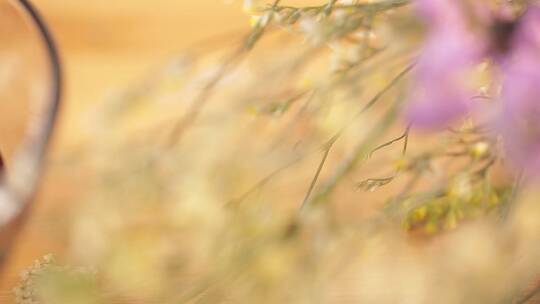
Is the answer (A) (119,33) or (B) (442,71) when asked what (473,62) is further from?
(A) (119,33)

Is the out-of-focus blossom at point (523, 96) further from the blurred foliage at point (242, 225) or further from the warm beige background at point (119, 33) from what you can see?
the warm beige background at point (119, 33)

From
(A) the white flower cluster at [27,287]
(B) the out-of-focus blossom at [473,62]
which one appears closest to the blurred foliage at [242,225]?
(B) the out-of-focus blossom at [473,62]

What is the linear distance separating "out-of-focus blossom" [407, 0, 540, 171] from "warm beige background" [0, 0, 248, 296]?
0.30 meters

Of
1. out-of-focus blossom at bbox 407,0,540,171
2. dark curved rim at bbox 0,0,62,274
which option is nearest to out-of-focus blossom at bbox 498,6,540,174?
out-of-focus blossom at bbox 407,0,540,171

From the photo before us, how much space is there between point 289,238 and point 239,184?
0.04ft

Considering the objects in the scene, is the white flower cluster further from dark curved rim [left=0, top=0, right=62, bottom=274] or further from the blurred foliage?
the blurred foliage

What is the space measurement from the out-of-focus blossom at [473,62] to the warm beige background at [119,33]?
0.99 feet

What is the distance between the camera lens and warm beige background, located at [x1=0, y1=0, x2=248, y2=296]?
400 millimetres

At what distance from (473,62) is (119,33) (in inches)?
13.0

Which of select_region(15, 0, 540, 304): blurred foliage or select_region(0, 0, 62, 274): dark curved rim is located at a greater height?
select_region(0, 0, 62, 274): dark curved rim

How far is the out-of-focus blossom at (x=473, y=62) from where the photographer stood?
104 mm

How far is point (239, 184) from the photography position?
115mm

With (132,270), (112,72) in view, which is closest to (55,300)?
(132,270)

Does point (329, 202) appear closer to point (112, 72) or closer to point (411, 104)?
point (411, 104)
